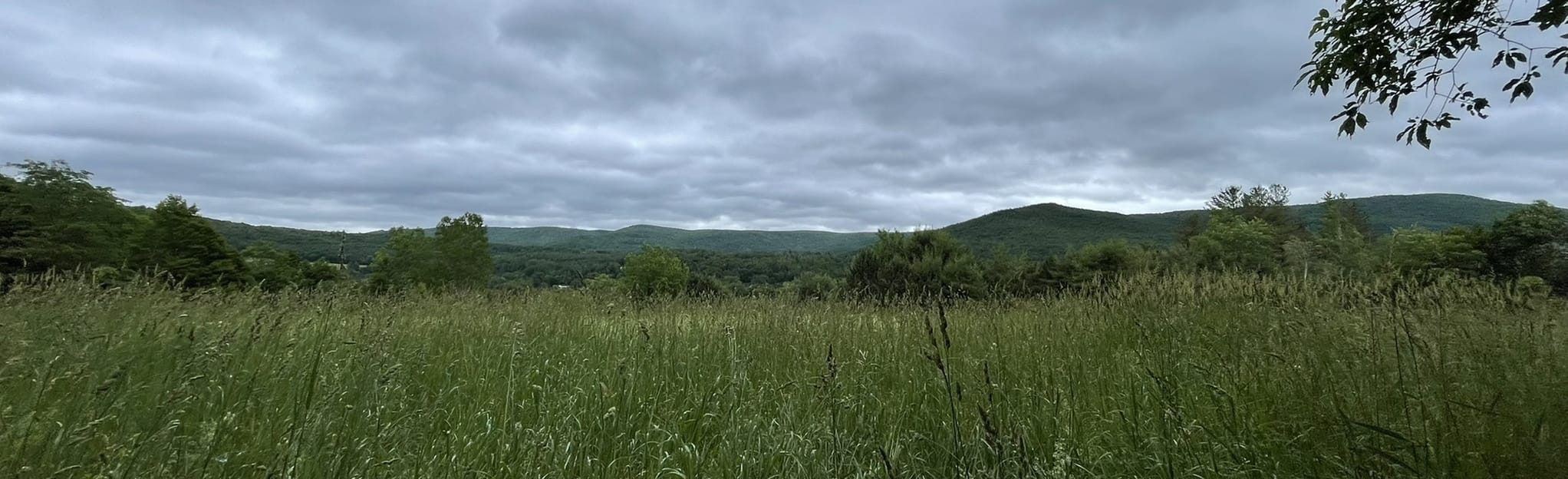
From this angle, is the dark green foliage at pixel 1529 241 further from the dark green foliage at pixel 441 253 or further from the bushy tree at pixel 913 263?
the dark green foliage at pixel 441 253

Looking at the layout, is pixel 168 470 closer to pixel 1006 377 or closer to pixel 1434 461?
pixel 1006 377

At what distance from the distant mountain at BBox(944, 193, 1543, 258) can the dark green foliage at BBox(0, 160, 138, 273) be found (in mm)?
55964

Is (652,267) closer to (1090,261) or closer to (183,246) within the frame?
(183,246)

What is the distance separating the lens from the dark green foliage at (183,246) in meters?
25.0

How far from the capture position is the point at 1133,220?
3054 inches

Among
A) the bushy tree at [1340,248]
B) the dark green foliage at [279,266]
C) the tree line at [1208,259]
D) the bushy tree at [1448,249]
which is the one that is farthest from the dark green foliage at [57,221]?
the bushy tree at [1448,249]

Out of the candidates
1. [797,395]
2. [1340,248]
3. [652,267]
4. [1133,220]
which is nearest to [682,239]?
[1133,220]

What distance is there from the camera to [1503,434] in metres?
2.19

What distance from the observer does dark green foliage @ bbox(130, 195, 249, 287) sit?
2503cm

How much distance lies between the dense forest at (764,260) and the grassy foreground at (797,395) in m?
0.79

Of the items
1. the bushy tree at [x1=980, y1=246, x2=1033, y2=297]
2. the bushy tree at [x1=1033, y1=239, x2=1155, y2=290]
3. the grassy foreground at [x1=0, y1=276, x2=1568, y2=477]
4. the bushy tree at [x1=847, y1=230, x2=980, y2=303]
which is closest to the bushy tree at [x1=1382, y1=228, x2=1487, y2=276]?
the bushy tree at [x1=1033, y1=239, x2=1155, y2=290]

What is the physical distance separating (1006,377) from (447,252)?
137 ft

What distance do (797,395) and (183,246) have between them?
33.0 metres

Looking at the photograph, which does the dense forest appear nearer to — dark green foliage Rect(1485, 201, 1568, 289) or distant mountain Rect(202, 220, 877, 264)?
dark green foliage Rect(1485, 201, 1568, 289)
